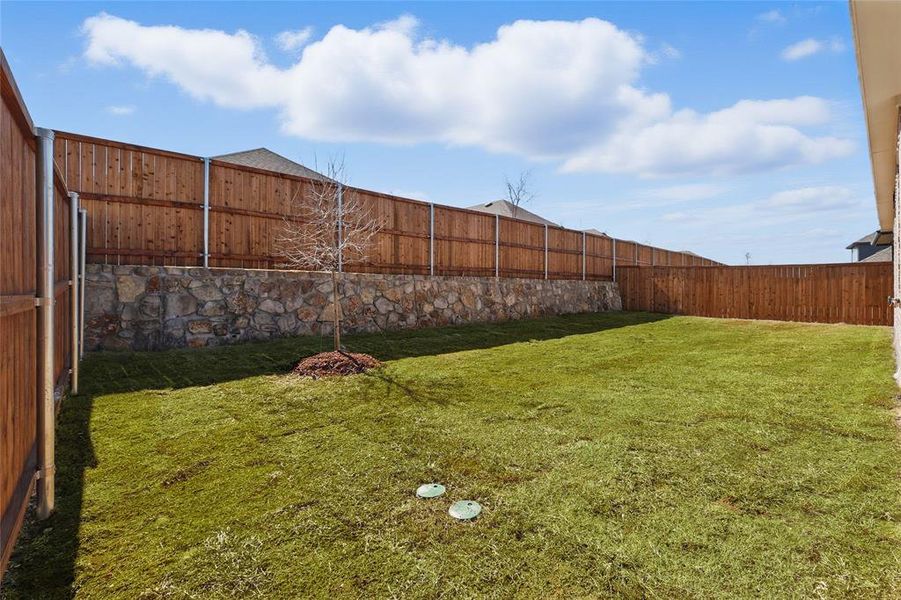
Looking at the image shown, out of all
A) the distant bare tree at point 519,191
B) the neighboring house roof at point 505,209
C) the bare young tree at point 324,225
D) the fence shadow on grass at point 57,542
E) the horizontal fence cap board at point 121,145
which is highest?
the distant bare tree at point 519,191

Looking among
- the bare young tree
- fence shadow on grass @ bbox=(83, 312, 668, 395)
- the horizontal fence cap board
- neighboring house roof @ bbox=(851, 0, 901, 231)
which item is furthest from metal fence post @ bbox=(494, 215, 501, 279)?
neighboring house roof @ bbox=(851, 0, 901, 231)

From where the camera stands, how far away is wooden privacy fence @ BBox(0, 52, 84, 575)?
1.75 meters

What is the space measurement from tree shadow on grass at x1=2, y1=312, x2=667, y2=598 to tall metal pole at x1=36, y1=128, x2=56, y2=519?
321 mm

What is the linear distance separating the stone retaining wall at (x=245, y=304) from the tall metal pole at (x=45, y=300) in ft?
14.7

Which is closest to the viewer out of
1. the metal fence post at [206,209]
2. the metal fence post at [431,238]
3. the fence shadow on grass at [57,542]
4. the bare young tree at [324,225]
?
the fence shadow on grass at [57,542]

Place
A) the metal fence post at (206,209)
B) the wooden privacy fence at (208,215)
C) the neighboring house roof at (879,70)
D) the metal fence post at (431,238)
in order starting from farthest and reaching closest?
the metal fence post at (431,238) < the metal fence post at (206,209) < the wooden privacy fence at (208,215) < the neighboring house roof at (879,70)

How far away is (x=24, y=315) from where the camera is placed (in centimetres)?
223

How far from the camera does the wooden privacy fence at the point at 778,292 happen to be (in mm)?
11125

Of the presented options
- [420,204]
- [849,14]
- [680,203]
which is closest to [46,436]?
[849,14]

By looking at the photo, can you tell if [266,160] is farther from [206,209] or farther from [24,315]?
[24,315]

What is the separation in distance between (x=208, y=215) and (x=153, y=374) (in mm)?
3032

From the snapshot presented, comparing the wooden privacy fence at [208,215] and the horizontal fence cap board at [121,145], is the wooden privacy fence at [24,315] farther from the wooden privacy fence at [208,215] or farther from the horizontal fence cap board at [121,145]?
the horizontal fence cap board at [121,145]

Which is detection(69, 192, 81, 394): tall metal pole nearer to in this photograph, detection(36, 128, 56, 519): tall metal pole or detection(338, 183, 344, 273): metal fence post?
detection(36, 128, 56, 519): tall metal pole


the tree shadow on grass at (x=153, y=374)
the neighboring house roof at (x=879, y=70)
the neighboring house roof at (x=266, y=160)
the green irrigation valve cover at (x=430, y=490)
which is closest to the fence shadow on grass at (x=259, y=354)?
the tree shadow on grass at (x=153, y=374)
